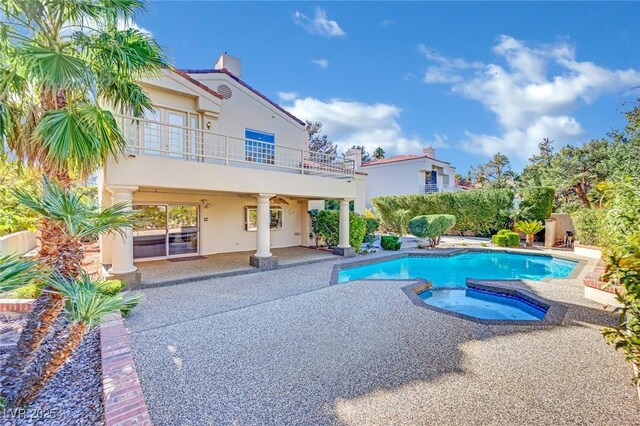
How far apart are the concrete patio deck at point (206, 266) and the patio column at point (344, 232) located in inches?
26.2

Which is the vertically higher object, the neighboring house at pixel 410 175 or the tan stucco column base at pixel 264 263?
the neighboring house at pixel 410 175

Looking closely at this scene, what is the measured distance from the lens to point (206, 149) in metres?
13.8

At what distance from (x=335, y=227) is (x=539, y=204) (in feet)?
53.5

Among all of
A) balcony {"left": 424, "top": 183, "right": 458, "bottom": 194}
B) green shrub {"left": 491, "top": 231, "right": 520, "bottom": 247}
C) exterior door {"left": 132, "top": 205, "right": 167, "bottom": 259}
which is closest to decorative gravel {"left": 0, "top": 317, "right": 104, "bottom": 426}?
exterior door {"left": 132, "top": 205, "right": 167, "bottom": 259}

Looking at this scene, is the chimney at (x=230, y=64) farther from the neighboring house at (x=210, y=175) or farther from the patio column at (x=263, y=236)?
the patio column at (x=263, y=236)

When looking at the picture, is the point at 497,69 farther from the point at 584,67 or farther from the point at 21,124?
the point at 21,124

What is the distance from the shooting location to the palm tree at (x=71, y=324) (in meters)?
3.68

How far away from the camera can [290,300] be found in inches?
344

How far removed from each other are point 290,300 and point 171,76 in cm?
1104

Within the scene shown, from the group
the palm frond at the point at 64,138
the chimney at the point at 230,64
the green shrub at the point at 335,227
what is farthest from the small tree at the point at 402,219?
the palm frond at the point at 64,138

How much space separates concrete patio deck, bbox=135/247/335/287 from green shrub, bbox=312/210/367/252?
3.82 ft

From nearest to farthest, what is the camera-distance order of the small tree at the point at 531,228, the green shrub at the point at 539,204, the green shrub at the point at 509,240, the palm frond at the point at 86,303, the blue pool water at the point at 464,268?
the palm frond at the point at 86,303
the blue pool water at the point at 464,268
the green shrub at the point at 509,240
the small tree at the point at 531,228
the green shrub at the point at 539,204

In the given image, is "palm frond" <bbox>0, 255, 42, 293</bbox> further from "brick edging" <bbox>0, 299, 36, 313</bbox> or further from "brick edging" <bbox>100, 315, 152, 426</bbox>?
"brick edging" <bbox>0, 299, 36, 313</bbox>

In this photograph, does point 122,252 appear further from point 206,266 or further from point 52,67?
point 52,67
